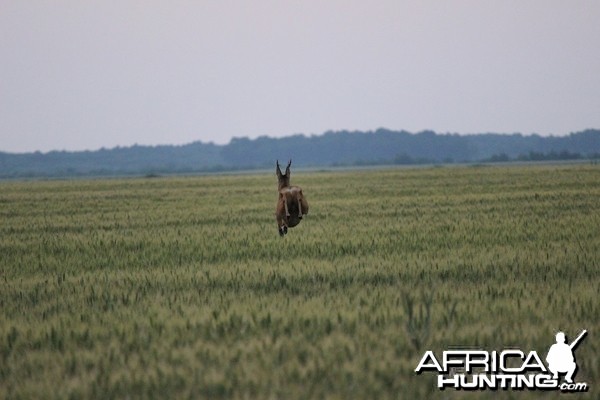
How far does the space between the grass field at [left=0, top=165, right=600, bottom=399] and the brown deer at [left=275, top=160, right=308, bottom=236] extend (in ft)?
1.87

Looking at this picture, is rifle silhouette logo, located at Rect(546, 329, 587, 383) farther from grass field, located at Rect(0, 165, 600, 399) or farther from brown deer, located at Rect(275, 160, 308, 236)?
brown deer, located at Rect(275, 160, 308, 236)

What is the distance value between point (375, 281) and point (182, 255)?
5.16 metres

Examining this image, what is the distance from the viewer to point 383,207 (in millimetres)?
28422

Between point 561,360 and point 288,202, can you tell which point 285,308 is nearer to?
point 561,360

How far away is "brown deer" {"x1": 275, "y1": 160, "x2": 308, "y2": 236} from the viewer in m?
15.5

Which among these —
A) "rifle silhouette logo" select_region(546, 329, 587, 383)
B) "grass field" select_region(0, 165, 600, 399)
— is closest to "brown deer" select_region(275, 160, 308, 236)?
"grass field" select_region(0, 165, 600, 399)

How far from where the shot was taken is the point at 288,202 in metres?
15.7

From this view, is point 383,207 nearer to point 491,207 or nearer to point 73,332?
point 491,207

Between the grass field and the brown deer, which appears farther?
the brown deer

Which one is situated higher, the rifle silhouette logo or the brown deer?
the brown deer

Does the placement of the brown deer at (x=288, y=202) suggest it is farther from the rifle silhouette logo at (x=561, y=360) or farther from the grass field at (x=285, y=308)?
the rifle silhouette logo at (x=561, y=360)

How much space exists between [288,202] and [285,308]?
7214 millimetres

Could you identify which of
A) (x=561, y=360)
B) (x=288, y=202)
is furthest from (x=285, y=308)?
(x=288, y=202)

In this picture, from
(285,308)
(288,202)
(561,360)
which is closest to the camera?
(561,360)
